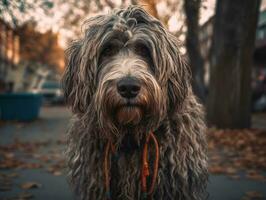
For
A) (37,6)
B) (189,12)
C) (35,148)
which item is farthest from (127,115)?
(189,12)

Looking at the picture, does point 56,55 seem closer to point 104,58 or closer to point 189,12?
point 189,12

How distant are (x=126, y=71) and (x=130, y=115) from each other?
33 cm

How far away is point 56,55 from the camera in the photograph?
55.2m

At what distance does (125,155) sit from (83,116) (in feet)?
1.61

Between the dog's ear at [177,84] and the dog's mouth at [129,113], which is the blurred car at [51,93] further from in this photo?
the dog's mouth at [129,113]

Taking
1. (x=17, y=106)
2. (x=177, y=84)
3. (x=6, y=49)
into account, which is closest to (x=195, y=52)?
(x=17, y=106)

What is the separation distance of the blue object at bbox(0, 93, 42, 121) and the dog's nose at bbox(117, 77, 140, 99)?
15.3 metres

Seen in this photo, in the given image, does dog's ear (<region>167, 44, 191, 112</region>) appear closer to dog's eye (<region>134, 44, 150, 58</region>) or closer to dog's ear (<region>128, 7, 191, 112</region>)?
dog's ear (<region>128, 7, 191, 112</region>)

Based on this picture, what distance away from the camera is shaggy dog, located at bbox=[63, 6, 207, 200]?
138 inches

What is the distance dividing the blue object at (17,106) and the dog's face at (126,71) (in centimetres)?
1453

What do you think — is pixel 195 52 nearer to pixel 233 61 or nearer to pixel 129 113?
pixel 233 61

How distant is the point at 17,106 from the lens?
1798 centimetres

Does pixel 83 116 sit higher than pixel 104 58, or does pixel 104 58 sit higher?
pixel 104 58

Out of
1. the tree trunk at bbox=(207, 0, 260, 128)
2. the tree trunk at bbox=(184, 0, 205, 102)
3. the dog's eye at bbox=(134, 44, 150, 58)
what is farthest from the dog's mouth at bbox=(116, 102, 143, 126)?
the tree trunk at bbox=(184, 0, 205, 102)
